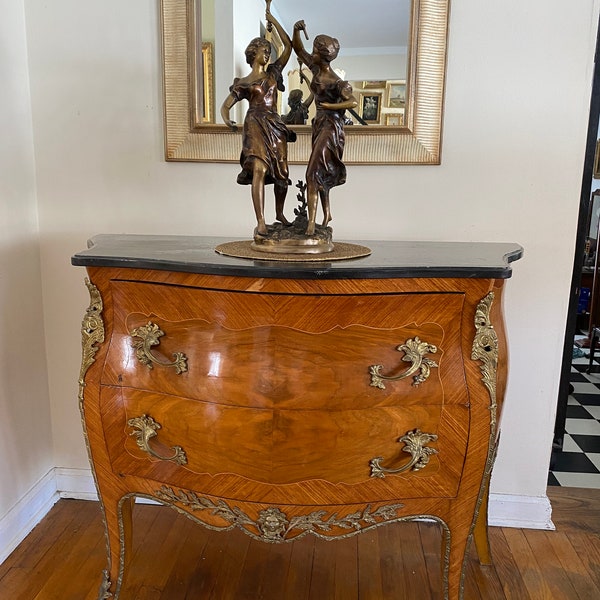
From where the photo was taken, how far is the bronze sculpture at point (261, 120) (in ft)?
4.15

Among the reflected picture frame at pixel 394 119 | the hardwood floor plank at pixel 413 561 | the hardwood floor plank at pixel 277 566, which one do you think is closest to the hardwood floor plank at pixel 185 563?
the hardwood floor plank at pixel 277 566

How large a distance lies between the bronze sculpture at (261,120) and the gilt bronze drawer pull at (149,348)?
1.09 feet

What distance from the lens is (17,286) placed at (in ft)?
5.88

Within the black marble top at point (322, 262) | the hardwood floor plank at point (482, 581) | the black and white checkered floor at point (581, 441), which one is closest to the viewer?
the black marble top at point (322, 262)

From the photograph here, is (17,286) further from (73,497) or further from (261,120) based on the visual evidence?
A: (261,120)

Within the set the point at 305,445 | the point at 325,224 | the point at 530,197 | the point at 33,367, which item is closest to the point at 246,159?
the point at 325,224

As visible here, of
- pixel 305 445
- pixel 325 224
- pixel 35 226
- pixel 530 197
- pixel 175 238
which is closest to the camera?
pixel 305 445

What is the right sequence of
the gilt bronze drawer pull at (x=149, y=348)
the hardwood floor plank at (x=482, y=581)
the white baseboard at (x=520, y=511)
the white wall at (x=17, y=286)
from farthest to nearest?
the white baseboard at (x=520, y=511) < the white wall at (x=17, y=286) < the hardwood floor plank at (x=482, y=581) < the gilt bronze drawer pull at (x=149, y=348)

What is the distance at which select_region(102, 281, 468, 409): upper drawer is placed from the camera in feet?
3.81

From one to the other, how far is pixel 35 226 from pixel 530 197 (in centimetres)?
158

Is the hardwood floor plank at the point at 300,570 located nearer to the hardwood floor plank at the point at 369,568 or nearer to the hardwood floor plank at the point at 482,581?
the hardwood floor plank at the point at 369,568

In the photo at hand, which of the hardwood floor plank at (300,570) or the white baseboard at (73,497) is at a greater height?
the white baseboard at (73,497)

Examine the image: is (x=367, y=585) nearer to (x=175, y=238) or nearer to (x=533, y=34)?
(x=175, y=238)

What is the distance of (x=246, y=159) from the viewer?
51.9 inches
